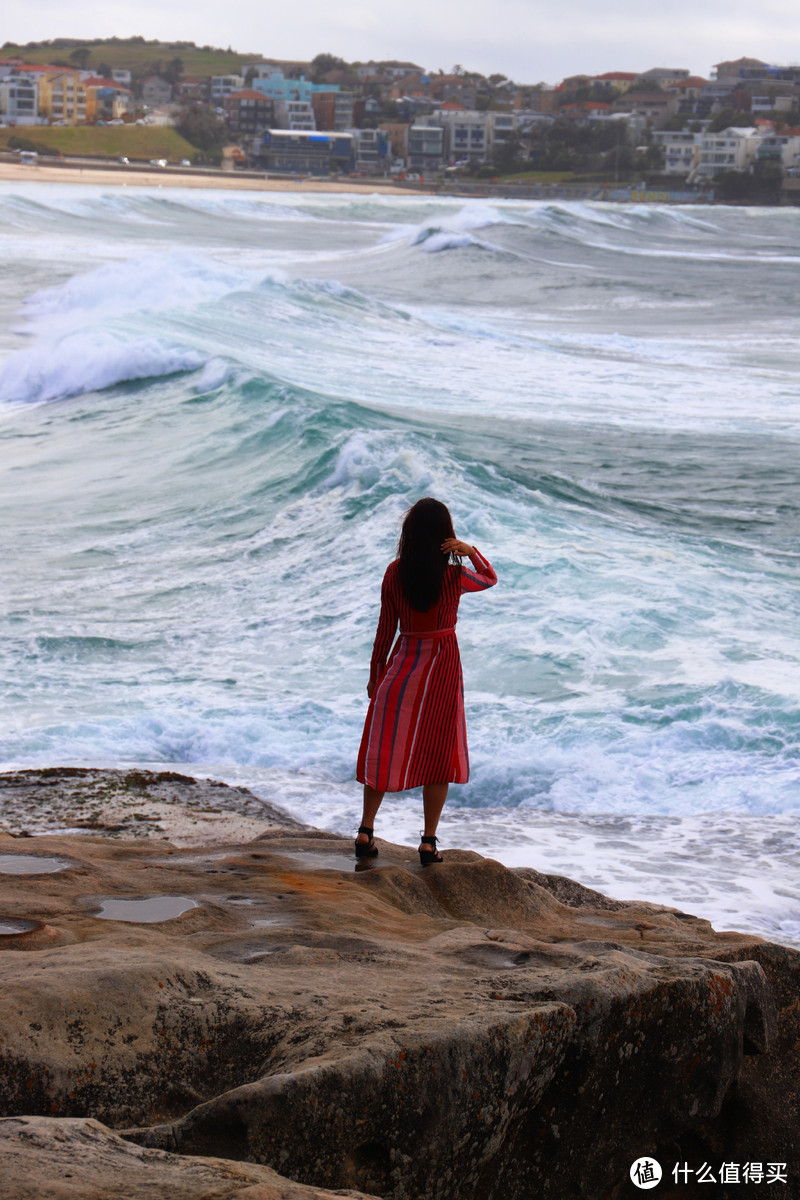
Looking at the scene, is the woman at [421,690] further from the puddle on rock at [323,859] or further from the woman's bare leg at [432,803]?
the puddle on rock at [323,859]

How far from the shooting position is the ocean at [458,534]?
5.34 meters

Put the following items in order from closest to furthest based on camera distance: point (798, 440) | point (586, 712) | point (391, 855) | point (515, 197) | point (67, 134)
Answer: point (391, 855) < point (586, 712) < point (798, 440) < point (515, 197) < point (67, 134)

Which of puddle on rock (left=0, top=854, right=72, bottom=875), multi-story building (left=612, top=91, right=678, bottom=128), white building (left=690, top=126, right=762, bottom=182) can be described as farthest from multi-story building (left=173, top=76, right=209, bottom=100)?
puddle on rock (left=0, top=854, right=72, bottom=875)

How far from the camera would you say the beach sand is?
76.8m

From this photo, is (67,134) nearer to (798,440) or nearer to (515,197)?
(515,197)

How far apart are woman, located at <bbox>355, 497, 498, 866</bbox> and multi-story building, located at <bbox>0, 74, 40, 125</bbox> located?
407 ft

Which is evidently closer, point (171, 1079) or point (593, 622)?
point (171, 1079)

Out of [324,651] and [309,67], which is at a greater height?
[309,67]

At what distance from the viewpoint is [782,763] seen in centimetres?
554

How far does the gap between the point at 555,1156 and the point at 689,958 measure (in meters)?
0.57

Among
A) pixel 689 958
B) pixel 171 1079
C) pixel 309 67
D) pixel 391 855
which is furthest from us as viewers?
pixel 309 67

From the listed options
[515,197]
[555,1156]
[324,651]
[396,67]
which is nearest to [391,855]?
[555,1156]

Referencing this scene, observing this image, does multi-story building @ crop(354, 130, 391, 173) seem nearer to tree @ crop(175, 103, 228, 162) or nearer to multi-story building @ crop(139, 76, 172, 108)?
tree @ crop(175, 103, 228, 162)

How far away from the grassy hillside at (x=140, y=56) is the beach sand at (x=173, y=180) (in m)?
62.6
